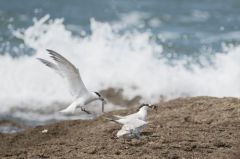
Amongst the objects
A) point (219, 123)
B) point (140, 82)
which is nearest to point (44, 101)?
point (140, 82)

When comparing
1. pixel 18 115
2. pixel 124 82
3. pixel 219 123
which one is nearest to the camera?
pixel 219 123

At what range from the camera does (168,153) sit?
11203mm

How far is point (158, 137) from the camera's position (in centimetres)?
1250

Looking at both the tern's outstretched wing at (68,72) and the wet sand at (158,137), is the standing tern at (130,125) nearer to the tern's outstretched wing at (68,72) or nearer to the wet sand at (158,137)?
the wet sand at (158,137)

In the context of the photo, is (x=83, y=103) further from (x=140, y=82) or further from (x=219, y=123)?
(x=140, y=82)

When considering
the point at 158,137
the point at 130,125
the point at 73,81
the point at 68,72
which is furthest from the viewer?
the point at 73,81

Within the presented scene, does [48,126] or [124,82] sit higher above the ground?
[124,82]

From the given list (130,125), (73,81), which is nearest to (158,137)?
(130,125)

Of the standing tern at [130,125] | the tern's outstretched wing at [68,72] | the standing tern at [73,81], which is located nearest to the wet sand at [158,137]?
the standing tern at [130,125]

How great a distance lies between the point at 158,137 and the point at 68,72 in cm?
201

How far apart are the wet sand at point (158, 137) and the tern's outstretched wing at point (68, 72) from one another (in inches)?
34.5

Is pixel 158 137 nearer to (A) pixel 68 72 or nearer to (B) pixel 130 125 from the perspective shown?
(B) pixel 130 125

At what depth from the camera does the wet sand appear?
11.3 m

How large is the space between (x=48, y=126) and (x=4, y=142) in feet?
5.68
